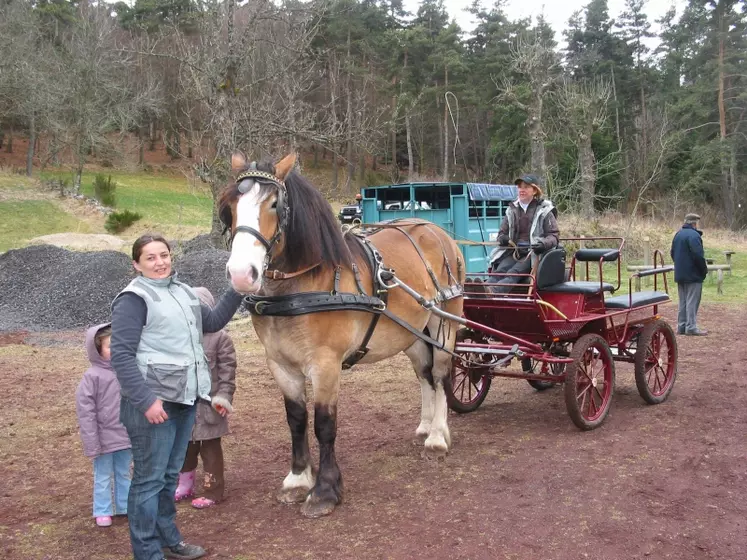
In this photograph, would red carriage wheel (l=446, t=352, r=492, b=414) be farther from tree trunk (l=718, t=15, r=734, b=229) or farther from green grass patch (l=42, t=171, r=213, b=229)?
tree trunk (l=718, t=15, r=734, b=229)

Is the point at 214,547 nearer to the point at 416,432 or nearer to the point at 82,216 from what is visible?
Result: the point at 416,432

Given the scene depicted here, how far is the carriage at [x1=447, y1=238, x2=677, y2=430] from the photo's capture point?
503 cm

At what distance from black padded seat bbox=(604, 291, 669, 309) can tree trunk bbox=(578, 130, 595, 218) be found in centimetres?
1729

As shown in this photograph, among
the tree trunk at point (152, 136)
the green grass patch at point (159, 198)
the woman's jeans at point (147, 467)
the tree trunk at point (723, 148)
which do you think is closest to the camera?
the woman's jeans at point (147, 467)

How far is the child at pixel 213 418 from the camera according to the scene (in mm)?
3814

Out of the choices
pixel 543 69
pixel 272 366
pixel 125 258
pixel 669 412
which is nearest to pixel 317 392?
pixel 272 366

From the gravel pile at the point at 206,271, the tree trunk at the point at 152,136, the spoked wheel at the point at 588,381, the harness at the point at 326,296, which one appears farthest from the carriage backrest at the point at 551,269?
the tree trunk at the point at 152,136

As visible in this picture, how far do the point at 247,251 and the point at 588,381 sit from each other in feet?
10.6

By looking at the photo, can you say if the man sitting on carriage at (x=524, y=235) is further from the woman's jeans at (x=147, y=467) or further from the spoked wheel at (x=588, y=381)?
the woman's jeans at (x=147, y=467)

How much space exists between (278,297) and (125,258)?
11.7 metres

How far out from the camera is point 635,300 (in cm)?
579

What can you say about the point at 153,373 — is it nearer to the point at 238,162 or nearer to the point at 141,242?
the point at 141,242

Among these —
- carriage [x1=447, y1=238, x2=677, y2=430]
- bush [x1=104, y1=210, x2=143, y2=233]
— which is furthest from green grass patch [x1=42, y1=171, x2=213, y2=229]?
carriage [x1=447, y1=238, x2=677, y2=430]

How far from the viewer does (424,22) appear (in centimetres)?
4138
